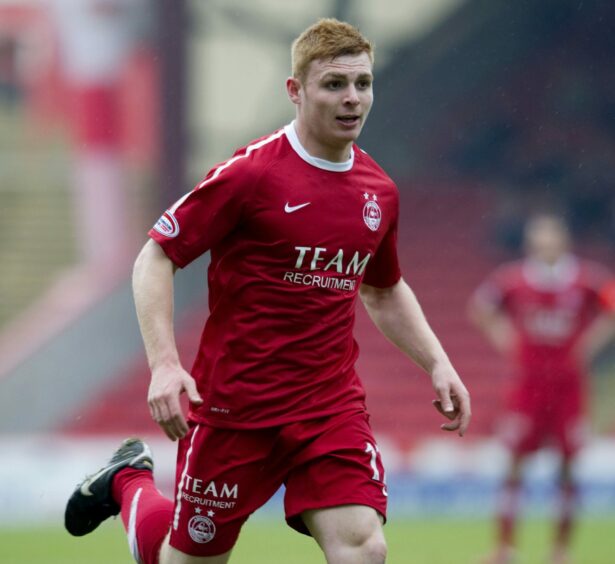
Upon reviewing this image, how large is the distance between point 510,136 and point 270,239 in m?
14.6

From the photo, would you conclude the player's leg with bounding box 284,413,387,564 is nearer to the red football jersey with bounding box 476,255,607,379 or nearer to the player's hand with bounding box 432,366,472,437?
the player's hand with bounding box 432,366,472,437

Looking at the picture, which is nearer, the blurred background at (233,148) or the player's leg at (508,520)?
the player's leg at (508,520)

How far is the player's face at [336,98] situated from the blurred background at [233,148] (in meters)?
10.7

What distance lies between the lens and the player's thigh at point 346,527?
4.49 m

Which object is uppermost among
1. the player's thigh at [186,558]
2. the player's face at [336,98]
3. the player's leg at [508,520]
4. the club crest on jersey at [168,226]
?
the player's face at [336,98]

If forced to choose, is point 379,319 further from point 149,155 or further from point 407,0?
point 407,0

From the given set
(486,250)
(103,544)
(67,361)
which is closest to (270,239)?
(103,544)

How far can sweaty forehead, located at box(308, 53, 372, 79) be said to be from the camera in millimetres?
4543

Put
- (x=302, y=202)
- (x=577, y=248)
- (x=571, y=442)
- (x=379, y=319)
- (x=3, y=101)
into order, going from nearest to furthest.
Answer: (x=302, y=202) < (x=379, y=319) < (x=571, y=442) < (x=577, y=248) < (x=3, y=101)

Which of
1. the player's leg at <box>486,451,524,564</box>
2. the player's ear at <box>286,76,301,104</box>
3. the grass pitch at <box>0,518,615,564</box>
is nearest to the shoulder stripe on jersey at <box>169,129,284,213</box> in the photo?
the player's ear at <box>286,76,301,104</box>

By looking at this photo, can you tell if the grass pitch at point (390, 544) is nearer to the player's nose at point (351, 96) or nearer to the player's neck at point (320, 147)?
the player's neck at point (320, 147)

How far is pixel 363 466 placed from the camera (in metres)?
4.65

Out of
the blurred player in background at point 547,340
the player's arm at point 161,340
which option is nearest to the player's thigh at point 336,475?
the player's arm at point 161,340

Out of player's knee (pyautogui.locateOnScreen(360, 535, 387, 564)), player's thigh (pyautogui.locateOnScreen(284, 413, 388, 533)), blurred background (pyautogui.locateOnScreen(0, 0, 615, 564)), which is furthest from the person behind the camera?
blurred background (pyautogui.locateOnScreen(0, 0, 615, 564))
